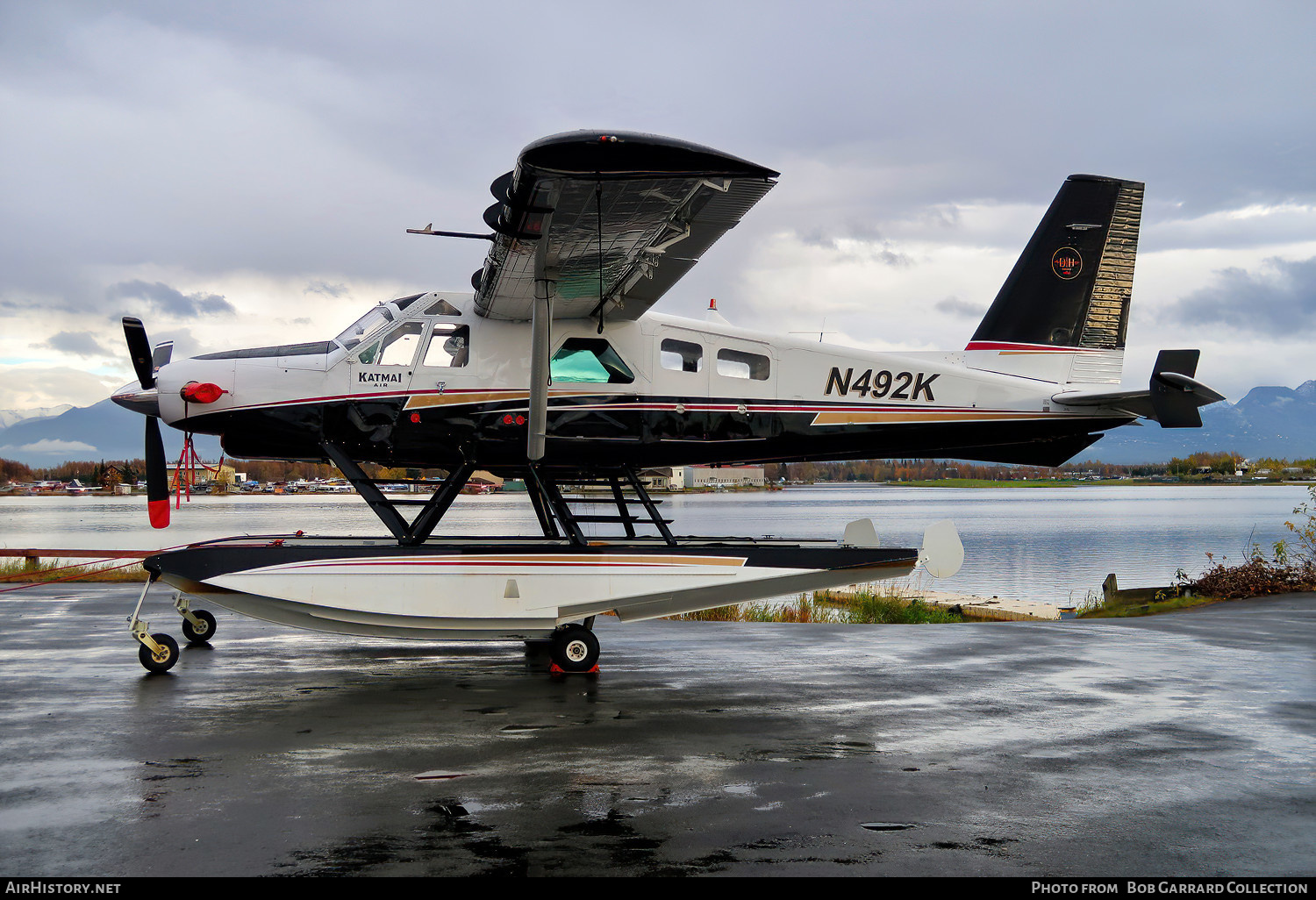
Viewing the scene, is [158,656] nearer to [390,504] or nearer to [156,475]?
[156,475]

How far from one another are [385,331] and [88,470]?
134m

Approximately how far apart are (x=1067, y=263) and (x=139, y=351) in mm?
9164

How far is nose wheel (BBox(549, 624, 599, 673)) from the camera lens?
23.8 feet

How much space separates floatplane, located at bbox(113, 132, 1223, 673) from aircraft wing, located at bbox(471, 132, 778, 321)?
3 centimetres

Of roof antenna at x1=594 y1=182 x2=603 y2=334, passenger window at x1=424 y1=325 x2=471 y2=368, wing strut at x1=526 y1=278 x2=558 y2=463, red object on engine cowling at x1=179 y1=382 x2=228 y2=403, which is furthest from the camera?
passenger window at x1=424 y1=325 x2=471 y2=368

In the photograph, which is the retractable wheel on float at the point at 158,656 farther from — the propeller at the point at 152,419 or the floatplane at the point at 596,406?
the propeller at the point at 152,419

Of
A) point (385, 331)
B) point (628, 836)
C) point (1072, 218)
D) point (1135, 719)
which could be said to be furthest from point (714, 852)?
point (1072, 218)

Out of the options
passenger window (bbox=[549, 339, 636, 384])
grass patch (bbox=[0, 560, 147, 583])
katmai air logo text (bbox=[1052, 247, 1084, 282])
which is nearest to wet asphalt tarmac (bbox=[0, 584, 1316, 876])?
passenger window (bbox=[549, 339, 636, 384])

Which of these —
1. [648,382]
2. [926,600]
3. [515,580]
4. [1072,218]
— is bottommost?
[926,600]

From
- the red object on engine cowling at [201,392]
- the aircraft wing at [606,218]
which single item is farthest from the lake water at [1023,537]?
the red object on engine cowling at [201,392]

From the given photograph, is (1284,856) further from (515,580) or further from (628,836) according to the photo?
(515,580)

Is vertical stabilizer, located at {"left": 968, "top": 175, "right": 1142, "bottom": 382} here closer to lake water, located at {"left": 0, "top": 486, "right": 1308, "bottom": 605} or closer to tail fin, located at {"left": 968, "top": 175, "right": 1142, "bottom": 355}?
tail fin, located at {"left": 968, "top": 175, "right": 1142, "bottom": 355}

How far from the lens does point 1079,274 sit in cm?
920

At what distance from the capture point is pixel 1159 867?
333 centimetres
